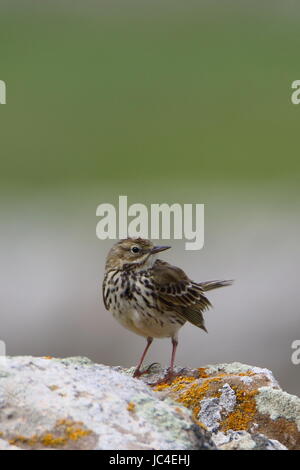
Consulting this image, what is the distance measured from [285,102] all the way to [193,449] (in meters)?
24.5

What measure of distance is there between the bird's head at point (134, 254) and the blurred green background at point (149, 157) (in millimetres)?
3341

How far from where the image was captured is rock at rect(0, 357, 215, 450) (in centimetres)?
435

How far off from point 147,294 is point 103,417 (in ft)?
11.5

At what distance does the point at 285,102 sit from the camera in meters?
28.4

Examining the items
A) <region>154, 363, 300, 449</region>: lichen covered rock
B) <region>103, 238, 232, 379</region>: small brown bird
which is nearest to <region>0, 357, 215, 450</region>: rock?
<region>154, 363, 300, 449</region>: lichen covered rock

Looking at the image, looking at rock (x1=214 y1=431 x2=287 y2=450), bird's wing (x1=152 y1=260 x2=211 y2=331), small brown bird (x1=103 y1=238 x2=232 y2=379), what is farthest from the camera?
bird's wing (x1=152 y1=260 x2=211 y2=331)

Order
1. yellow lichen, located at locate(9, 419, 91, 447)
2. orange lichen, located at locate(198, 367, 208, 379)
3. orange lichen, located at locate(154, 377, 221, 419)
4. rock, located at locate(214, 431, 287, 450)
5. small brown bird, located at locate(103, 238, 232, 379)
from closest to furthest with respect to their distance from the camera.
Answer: yellow lichen, located at locate(9, 419, 91, 447) → rock, located at locate(214, 431, 287, 450) → orange lichen, located at locate(154, 377, 221, 419) → orange lichen, located at locate(198, 367, 208, 379) → small brown bird, located at locate(103, 238, 232, 379)

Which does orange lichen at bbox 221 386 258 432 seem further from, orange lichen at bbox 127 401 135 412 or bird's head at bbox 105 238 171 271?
bird's head at bbox 105 238 171 271

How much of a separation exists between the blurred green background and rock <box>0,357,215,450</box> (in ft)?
21.5

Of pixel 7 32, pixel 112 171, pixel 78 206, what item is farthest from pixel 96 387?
pixel 7 32

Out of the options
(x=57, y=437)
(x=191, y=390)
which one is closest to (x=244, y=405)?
(x=191, y=390)

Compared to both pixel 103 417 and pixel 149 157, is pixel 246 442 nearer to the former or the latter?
pixel 103 417

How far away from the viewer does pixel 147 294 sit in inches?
313
